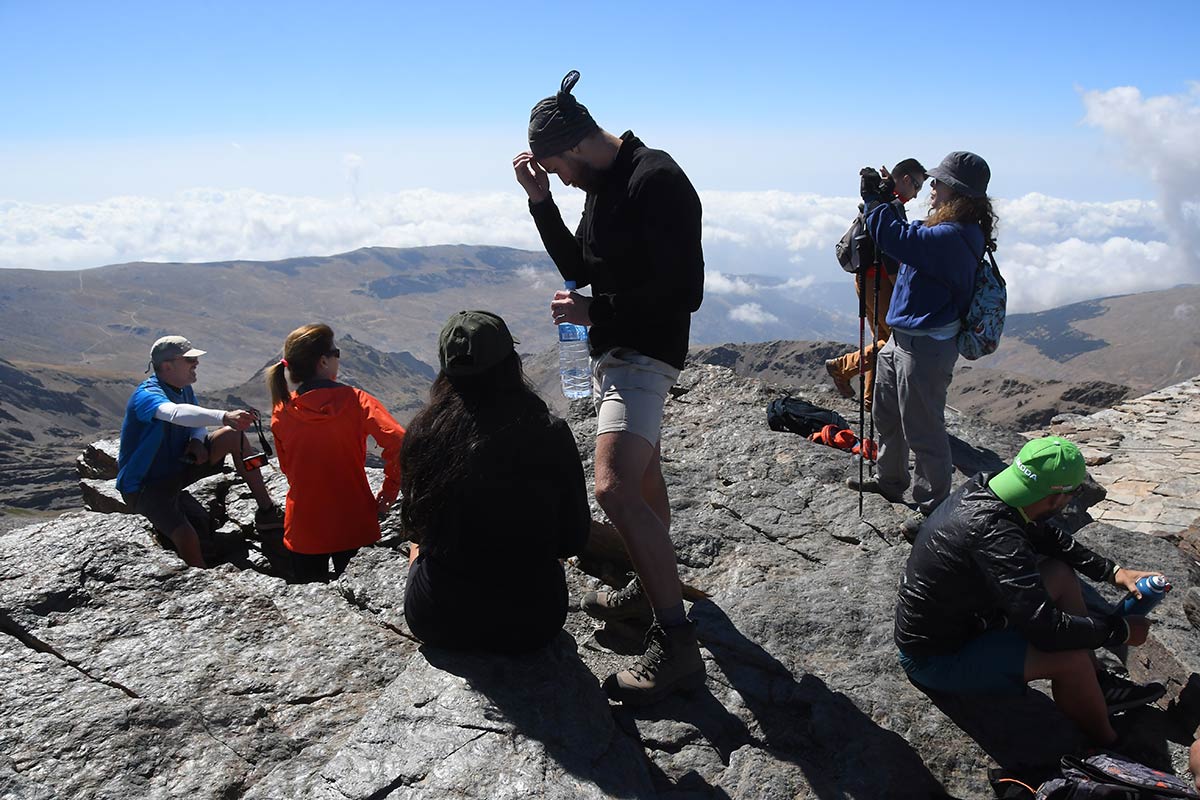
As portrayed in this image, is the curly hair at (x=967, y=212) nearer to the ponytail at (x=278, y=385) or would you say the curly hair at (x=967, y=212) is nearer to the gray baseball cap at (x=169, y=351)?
the ponytail at (x=278, y=385)

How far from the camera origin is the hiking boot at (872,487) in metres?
7.38

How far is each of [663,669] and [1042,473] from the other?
7.73 feet

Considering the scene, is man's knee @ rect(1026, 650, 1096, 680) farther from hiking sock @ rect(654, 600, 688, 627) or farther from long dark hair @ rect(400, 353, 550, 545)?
long dark hair @ rect(400, 353, 550, 545)

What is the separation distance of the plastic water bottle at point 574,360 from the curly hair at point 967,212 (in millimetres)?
2896

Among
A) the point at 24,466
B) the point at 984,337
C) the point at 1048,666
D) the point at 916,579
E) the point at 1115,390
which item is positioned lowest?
the point at 24,466

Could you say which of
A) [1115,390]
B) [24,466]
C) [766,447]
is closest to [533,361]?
[24,466]

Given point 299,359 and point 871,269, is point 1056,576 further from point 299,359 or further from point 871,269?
point 299,359

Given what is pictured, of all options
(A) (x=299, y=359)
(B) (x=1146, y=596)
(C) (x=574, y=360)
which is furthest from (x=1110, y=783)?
(A) (x=299, y=359)

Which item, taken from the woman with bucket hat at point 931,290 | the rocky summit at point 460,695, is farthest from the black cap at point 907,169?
the rocky summit at point 460,695

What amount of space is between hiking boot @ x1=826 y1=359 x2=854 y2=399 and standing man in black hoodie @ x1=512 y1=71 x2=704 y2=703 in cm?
605

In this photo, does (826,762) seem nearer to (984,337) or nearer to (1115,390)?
(984,337)

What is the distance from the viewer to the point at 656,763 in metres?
4.43

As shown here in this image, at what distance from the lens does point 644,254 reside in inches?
178

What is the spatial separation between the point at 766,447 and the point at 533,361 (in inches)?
7263
